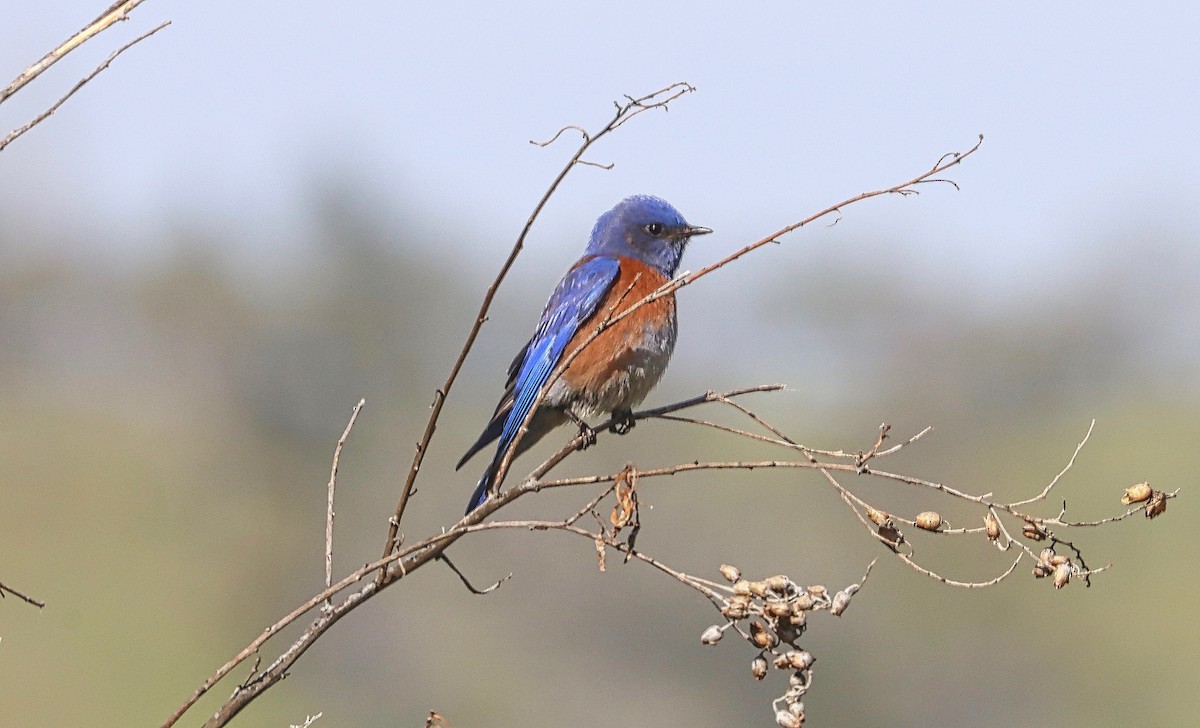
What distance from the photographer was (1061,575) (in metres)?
2.87

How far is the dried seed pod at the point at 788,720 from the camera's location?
2631 mm

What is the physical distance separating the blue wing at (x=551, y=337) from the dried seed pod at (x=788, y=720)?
8.82 ft

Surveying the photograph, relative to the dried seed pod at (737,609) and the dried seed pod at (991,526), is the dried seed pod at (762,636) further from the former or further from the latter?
the dried seed pod at (991,526)

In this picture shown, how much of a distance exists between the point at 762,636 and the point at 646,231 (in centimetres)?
394

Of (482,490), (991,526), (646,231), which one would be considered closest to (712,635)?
(991,526)

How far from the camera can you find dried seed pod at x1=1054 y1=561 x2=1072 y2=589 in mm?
2833

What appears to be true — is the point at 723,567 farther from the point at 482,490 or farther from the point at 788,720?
the point at 482,490

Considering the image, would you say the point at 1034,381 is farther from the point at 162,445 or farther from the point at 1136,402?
the point at 162,445

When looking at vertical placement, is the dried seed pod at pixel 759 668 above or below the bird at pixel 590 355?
below

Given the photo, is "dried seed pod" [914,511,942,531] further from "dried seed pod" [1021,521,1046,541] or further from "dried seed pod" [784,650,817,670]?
"dried seed pod" [784,650,817,670]

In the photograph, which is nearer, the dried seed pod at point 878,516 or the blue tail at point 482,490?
the dried seed pod at point 878,516

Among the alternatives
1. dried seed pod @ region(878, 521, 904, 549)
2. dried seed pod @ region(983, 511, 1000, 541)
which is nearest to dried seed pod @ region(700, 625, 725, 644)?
dried seed pod @ region(878, 521, 904, 549)

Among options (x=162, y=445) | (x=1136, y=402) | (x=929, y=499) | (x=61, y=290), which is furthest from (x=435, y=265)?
(x=1136, y=402)

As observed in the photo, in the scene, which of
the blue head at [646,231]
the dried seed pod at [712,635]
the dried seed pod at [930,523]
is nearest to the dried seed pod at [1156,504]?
the dried seed pod at [930,523]
